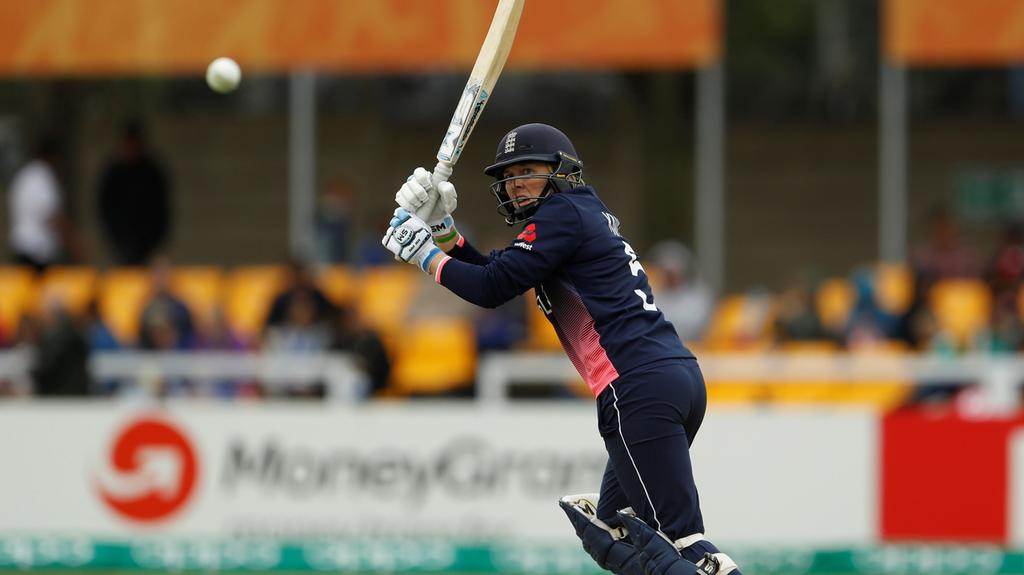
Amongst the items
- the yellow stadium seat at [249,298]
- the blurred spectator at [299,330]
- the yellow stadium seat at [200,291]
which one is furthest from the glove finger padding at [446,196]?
the yellow stadium seat at [200,291]

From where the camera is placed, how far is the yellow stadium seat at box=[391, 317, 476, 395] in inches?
462

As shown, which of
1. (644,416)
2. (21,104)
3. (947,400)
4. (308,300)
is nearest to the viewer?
(644,416)

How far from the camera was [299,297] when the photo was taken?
11.9 m

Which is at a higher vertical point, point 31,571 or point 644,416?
point 644,416

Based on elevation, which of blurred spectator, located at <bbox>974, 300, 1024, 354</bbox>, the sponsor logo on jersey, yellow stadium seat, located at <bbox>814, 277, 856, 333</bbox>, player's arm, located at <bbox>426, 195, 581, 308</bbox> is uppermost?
the sponsor logo on jersey

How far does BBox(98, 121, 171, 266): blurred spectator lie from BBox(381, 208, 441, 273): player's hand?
25.6 ft

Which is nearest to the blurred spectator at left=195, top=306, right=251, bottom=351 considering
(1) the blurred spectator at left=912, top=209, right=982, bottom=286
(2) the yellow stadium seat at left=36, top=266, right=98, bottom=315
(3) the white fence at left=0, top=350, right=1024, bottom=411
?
(3) the white fence at left=0, top=350, right=1024, bottom=411

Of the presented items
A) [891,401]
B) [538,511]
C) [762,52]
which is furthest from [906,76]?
[538,511]

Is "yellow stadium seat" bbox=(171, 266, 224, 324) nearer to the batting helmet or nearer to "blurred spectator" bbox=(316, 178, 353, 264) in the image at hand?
"blurred spectator" bbox=(316, 178, 353, 264)

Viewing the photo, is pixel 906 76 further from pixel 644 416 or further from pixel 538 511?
pixel 644 416

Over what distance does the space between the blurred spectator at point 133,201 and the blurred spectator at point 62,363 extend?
8.54ft

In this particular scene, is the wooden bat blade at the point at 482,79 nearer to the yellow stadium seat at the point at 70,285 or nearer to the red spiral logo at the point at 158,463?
the red spiral logo at the point at 158,463

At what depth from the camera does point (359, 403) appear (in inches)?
435

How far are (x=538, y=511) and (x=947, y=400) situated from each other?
2614 mm
